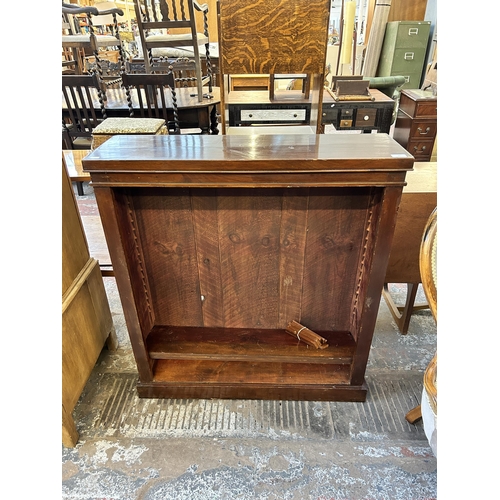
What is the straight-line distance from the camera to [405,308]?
175cm

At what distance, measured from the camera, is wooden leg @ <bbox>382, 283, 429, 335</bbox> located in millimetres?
1702

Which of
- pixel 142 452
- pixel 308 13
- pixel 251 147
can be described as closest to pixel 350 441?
pixel 142 452

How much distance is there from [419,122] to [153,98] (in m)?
2.59

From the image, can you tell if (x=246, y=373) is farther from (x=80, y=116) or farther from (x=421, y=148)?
(x=421, y=148)

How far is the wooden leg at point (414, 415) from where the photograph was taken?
1.35m

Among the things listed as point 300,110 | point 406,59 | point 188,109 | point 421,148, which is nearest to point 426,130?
point 421,148

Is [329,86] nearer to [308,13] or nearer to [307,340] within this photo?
[308,13]

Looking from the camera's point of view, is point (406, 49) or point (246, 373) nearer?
point (246, 373)

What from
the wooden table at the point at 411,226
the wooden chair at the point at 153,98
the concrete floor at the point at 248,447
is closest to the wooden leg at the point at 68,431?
the concrete floor at the point at 248,447

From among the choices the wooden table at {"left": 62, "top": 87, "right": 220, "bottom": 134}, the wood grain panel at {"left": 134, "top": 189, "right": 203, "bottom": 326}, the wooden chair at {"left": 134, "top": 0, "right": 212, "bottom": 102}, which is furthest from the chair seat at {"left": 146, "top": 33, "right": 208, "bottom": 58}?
the wood grain panel at {"left": 134, "top": 189, "right": 203, "bottom": 326}

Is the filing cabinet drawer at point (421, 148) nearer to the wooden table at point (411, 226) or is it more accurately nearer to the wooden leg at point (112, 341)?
the wooden table at point (411, 226)

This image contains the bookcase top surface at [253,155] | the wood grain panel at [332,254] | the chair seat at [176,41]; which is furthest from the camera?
the chair seat at [176,41]

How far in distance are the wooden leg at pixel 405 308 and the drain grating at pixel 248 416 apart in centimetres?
31

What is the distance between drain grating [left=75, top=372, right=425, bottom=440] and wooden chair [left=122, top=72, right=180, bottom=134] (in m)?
2.22
